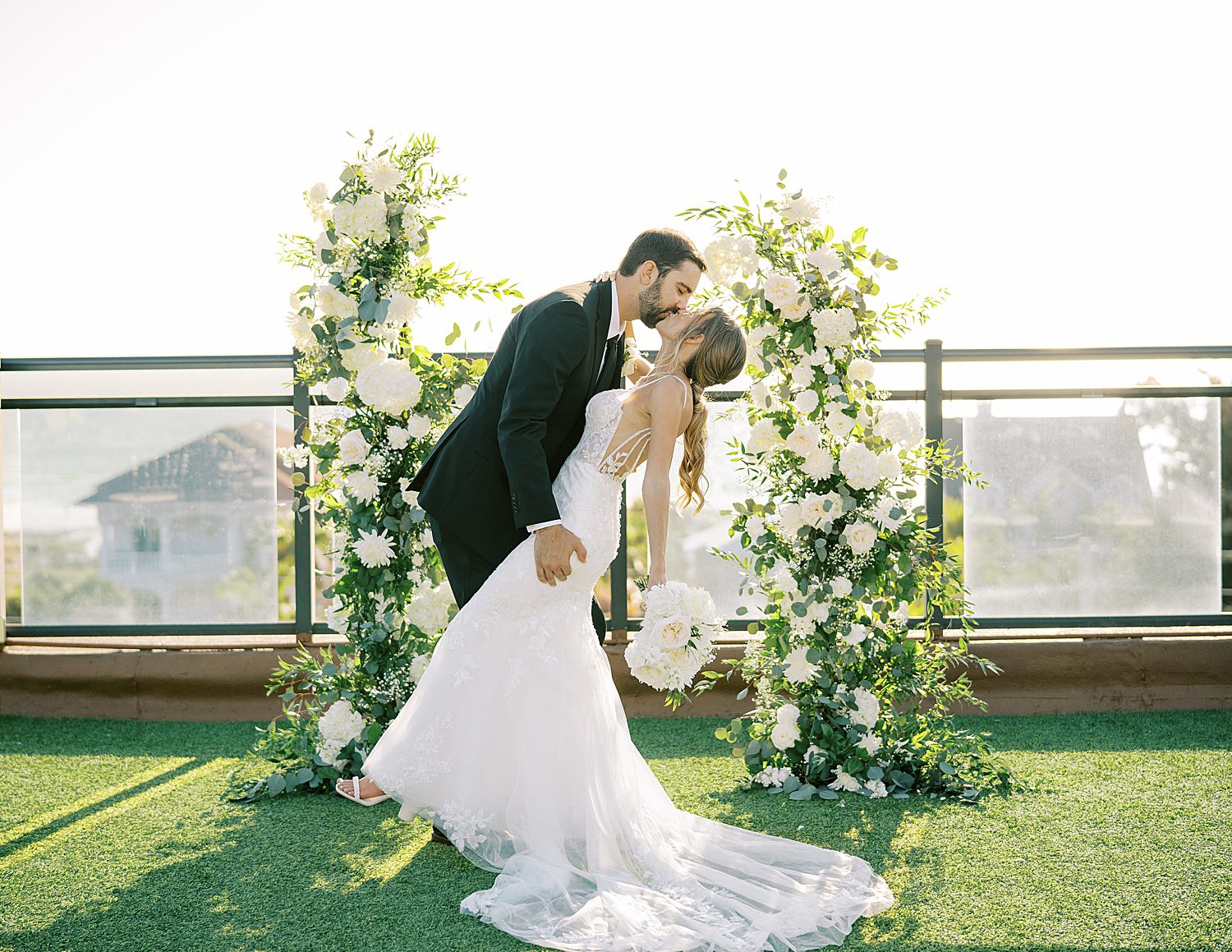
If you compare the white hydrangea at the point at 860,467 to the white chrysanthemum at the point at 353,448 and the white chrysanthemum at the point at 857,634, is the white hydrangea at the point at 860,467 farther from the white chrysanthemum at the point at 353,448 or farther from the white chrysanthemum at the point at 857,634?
the white chrysanthemum at the point at 353,448

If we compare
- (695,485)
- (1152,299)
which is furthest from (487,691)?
(1152,299)

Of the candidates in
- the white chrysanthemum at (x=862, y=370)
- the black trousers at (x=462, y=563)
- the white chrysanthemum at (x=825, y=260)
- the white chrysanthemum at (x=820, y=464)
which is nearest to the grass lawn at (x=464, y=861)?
the black trousers at (x=462, y=563)

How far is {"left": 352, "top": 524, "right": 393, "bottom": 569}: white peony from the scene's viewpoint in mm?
3875

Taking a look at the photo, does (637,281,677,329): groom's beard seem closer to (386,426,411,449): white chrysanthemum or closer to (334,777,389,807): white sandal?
(386,426,411,449): white chrysanthemum

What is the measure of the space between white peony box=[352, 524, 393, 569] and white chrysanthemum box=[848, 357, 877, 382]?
188 cm

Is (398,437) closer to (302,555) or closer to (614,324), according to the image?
(614,324)

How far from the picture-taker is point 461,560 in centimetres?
347

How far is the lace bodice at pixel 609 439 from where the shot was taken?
3242 millimetres

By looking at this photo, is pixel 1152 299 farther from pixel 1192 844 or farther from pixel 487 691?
pixel 487 691

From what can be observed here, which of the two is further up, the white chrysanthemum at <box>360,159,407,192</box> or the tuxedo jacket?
the white chrysanthemum at <box>360,159,407,192</box>

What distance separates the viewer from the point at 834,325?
12.5ft

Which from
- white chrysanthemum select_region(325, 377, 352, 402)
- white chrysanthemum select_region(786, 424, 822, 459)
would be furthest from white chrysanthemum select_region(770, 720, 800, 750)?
white chrysanthemum select_region(325, 377, 352, 402)

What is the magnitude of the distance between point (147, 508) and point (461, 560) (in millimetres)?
2711

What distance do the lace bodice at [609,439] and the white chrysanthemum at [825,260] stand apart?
3.35 ft
